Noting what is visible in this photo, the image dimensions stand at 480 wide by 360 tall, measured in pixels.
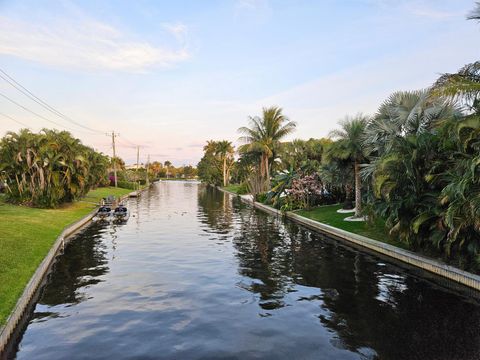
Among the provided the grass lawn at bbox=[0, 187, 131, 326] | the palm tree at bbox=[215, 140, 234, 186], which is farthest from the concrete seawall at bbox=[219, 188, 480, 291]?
the palm tree at bbox=[215, 140, 234, 186]

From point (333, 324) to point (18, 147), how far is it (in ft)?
104

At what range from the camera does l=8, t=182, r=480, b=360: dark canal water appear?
8531mm

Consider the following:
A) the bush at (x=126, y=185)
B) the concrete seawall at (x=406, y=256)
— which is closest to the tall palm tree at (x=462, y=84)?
the concrete seawall at (x=406, y=256)

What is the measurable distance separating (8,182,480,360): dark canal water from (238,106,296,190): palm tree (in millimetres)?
30838

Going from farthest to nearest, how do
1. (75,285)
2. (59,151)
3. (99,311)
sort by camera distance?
1. (59,151)
2. (75,285)
3. (99,311)

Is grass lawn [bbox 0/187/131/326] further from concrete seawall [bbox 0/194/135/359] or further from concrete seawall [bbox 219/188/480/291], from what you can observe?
concrete seawall [bbox 219/188/480/291]

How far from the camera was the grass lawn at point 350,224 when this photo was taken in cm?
1992

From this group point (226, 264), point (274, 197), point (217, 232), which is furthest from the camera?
point (274, 197)

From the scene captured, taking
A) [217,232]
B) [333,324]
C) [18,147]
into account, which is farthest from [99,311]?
[18,147]

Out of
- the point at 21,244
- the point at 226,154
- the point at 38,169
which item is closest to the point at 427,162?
the point at 21,244

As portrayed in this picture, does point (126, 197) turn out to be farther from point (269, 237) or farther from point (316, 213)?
point (269, 237)

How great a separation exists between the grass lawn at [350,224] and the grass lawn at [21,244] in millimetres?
15285

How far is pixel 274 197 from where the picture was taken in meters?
41.0

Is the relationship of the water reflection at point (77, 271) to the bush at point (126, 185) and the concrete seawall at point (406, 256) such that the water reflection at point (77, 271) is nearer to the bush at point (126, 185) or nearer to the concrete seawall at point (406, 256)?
the concrete seawall at point (406, 256)
